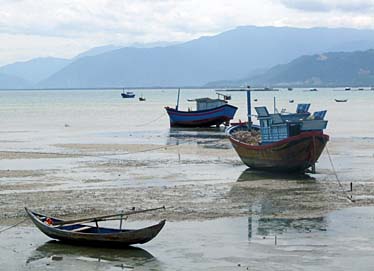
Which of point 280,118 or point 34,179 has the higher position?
point 280,118

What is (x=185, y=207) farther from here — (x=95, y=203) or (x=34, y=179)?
(x=34, y=179)

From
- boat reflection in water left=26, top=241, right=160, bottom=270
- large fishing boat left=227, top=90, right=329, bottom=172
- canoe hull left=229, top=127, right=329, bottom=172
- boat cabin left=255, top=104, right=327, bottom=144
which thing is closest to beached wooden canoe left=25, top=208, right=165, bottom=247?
boat reflection in water left=26, top=241, right=160, bottom=270

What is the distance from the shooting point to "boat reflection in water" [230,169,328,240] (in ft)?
67.6

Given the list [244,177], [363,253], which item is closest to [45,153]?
[244,177]

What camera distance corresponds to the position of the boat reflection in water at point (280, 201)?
67.6ft

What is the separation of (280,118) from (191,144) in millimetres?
17940

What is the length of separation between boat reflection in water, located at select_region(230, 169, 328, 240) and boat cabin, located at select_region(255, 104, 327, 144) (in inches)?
70.8

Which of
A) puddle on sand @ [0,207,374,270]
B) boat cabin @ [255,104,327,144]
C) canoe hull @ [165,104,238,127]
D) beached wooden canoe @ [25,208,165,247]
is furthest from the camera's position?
canoe hull @ [165,104,238,127]

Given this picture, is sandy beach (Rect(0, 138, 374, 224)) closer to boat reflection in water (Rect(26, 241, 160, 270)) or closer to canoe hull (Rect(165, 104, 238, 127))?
boat reflection in water (Rect(26, 241, 160, 270))

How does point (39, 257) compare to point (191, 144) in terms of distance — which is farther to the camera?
point (191, 144)

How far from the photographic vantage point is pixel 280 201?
81.5ft

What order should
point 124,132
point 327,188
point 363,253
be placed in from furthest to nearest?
point 124,132 < point 327,188 < point 363,253

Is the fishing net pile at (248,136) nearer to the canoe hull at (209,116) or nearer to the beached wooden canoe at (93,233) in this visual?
the beached wooden canoe at (93,233)

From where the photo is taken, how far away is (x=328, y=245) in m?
18.4
